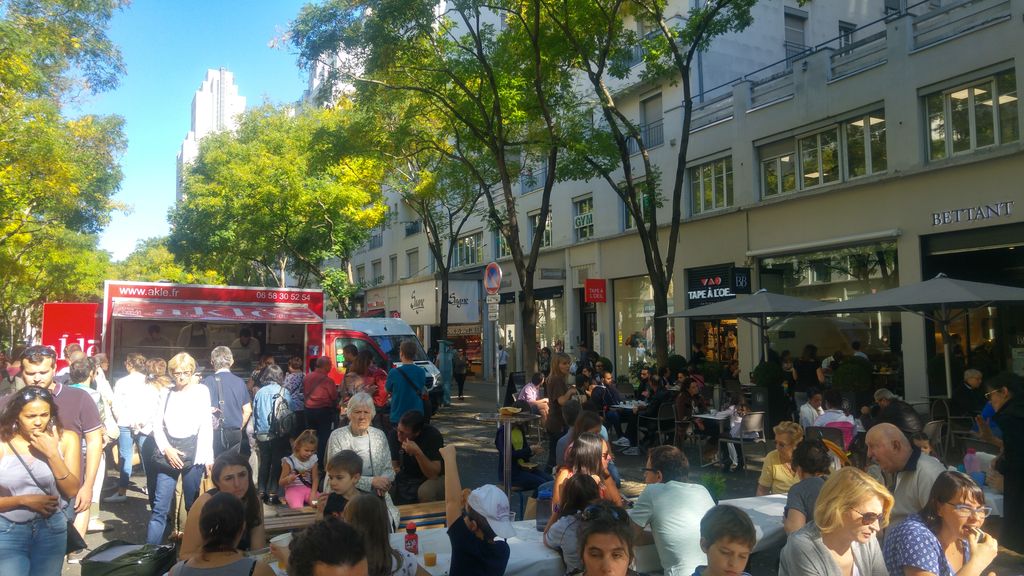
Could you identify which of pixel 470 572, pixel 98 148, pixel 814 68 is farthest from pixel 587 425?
pixel 98 148

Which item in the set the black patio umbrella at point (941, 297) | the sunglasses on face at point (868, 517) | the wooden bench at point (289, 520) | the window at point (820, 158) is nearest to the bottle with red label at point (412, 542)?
the wooden bench at point (289, 520)

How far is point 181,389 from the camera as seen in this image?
617cm

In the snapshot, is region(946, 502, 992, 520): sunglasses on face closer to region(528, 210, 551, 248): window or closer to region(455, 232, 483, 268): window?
region(528, 210, 551, 248): window

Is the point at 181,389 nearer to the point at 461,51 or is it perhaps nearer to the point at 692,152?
the point at 461,51

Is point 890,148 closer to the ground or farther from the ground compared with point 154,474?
farther from the ground

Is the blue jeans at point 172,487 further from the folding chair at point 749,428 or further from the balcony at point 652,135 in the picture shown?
the balcony at point 652,135

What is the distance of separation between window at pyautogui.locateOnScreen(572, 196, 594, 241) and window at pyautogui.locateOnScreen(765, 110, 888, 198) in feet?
24.7

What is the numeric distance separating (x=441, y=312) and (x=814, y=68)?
1389cm

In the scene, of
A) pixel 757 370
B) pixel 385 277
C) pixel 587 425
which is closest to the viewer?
pixel 587 425

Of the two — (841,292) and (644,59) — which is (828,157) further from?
(644,59)

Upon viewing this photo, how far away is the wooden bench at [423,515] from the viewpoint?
5996mm

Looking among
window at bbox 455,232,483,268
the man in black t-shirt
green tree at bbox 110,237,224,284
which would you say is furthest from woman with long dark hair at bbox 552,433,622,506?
green tree at bbox 110,237,224,284

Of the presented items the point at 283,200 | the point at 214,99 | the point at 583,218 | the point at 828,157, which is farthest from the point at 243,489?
the point at 214,99

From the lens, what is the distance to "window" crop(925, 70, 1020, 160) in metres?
13.8
